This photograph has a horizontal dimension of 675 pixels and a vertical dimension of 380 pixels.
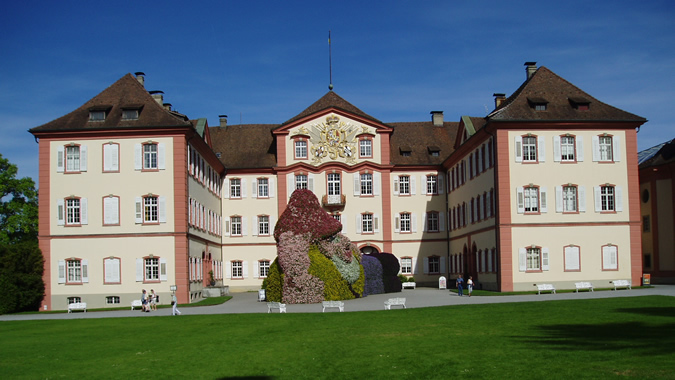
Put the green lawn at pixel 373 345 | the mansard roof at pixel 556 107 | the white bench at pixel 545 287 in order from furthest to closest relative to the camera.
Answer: the mansard roof at pixel 556 107
the white bench at pixel 545 287
the green lawn at pixel 373 345

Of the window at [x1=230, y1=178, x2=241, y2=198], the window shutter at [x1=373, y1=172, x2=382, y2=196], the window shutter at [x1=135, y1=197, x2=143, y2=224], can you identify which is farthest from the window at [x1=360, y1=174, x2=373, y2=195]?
the window shutter at [x1=135, y1=197, x2=143, y2=224]

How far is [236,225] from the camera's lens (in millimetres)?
62562

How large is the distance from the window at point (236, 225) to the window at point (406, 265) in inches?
532

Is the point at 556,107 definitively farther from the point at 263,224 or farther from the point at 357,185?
the point at 263,224

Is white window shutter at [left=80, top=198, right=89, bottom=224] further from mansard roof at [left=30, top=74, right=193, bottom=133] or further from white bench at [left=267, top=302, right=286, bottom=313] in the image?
white bench at [left=267, top=302, right=286, bottom=313]

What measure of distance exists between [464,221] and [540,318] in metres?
30.9

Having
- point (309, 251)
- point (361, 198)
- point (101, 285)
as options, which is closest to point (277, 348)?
point (309, 251)

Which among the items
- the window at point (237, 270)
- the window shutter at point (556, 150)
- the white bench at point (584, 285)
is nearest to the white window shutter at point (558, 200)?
the window shutter at point (556, 150)

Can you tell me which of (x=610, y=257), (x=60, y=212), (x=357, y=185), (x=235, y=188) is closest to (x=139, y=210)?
(x=60, y=212)

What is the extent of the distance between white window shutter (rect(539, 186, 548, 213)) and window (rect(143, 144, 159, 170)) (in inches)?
888

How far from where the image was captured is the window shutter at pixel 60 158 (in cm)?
4497

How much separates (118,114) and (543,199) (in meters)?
25.6

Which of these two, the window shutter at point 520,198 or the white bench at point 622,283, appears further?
the window shutter at point 520,198

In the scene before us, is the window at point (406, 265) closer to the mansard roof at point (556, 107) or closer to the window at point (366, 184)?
the window at point (366, 184)
